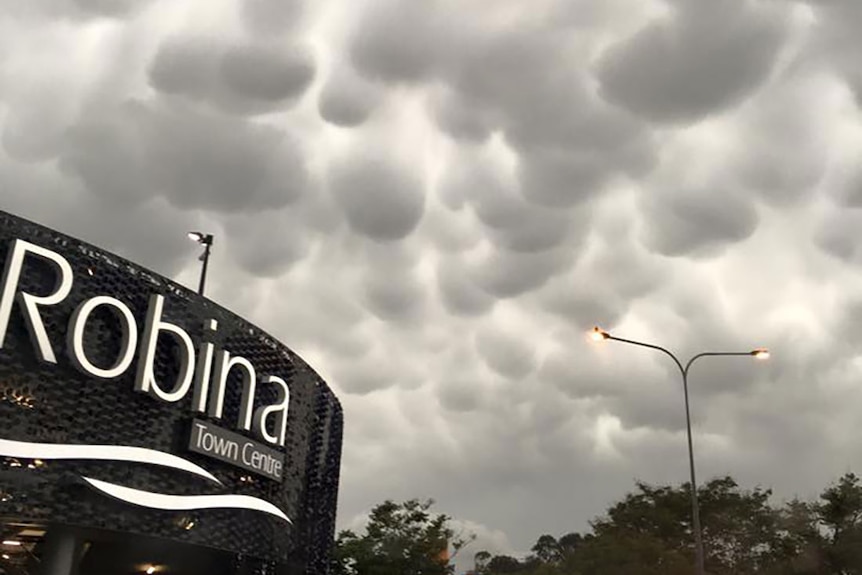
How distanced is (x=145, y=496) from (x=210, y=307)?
455 centimetres

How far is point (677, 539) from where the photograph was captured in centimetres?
6175

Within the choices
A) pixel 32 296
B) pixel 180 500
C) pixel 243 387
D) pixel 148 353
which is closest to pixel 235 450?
pixel 243 387

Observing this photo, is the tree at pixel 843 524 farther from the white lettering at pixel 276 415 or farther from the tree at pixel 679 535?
the white lettering at pixel 276 415

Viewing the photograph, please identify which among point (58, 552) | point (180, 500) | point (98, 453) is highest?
point (98, 453)

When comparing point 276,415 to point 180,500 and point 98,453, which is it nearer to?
point 180,500

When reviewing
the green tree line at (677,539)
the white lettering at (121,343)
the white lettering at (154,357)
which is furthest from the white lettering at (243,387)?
the green tree line at (677,539)

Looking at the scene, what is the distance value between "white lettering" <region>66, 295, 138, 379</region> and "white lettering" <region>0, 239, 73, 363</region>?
38 centimetres

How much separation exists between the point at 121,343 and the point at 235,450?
13.7 feet

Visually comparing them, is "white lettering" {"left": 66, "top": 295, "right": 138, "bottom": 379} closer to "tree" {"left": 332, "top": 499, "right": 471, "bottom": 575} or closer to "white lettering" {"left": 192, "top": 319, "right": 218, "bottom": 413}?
"white lettering" {"left": 192, "top": 319, "right": 218, "bottom": 413}

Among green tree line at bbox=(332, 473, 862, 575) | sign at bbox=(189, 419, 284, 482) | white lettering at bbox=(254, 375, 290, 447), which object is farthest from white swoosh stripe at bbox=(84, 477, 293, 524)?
green tree line at bbox=(332, 473, 862, 575)

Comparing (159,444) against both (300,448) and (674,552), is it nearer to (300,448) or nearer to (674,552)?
(300,448)

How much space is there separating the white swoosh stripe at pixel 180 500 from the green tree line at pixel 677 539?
38391mm

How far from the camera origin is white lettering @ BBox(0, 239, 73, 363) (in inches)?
529

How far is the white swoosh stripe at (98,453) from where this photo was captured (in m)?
13.6
